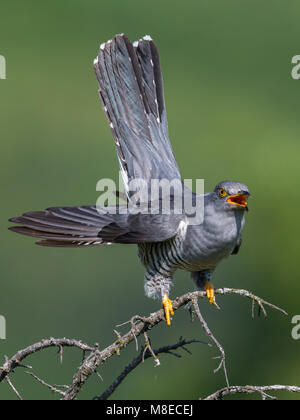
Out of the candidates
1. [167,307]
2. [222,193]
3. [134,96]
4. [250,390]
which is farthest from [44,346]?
[134,96]

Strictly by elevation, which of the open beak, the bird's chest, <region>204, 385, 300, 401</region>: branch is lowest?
<region>204, 385, 300, 401</region>: branch

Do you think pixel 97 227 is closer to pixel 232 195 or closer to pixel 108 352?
pixel 232 195

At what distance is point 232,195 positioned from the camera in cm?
341

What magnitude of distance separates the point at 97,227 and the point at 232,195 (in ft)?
2.40

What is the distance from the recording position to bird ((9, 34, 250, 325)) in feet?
11.4

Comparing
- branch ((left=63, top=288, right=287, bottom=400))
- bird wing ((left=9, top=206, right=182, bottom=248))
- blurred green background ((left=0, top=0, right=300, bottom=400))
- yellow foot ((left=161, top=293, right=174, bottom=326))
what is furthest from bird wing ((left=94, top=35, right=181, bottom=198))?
blurred green background ((left=0, top=0, right=300, bottom=400))

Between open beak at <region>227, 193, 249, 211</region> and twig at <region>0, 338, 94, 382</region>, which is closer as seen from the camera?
twig at <region>0, 338, 94, 382</region>

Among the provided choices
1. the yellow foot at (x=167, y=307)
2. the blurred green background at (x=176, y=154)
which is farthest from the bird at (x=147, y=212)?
the blurred green background at (x=176, y=154)

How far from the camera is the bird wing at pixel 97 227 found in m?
3.54

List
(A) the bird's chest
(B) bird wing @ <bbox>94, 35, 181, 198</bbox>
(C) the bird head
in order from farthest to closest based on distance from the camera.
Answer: (B) bird wing @ <bbox>94, 35, 181, 198</bbox> → (A) the bird's chest → (C) the bird head

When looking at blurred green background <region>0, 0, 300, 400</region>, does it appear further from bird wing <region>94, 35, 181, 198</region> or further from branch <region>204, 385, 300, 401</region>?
branch <region>204, 385, 300, 401</region>

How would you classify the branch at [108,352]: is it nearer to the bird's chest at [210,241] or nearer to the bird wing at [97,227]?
the bird's chest at [210,241]

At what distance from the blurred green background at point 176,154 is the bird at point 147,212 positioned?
2.22 meters

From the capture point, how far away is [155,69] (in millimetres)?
4301
